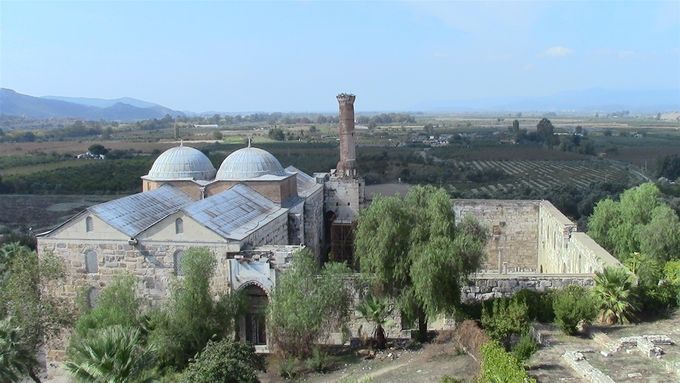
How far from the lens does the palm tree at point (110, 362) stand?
12820 millimetres

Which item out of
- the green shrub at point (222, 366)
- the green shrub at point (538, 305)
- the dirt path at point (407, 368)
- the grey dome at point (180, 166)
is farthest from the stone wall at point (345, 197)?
the green shrub at point (222, 366)

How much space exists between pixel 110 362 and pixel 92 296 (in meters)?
9.43

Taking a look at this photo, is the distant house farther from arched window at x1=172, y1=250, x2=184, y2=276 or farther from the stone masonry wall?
arched window at x1=172, y1=250, x2=184, y2=276

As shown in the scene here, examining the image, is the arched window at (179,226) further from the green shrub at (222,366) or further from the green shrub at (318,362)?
the green shrub at (318,362)

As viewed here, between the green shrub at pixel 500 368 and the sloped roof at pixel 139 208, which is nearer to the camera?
the green shrub at pixel 500 368

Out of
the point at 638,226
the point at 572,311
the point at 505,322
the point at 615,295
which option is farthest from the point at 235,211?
the point at 638,226

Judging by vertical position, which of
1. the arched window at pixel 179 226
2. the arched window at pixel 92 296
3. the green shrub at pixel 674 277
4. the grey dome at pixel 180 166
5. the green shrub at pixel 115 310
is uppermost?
the grey dome at pixel 180 166

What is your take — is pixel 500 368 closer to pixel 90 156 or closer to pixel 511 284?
pixel 511 284

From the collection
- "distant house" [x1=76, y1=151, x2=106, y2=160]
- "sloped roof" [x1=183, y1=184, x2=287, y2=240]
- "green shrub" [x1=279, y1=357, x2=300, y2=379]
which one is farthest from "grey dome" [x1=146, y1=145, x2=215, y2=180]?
"distant house" [x1=76, y1=151, x2=106, y2=160]

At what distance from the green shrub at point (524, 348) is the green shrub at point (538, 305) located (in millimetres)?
2933

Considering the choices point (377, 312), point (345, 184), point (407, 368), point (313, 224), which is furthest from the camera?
point (345, 184)

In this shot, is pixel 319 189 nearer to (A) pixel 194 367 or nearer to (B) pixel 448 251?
(B) pixel 448 251

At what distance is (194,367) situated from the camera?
51.0 ft

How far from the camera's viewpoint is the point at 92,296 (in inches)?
848
